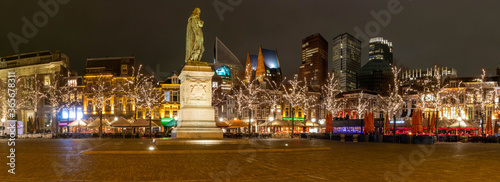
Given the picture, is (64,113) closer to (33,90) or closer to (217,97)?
(33,90)

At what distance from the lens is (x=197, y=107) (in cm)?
2116

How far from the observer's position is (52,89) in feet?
206

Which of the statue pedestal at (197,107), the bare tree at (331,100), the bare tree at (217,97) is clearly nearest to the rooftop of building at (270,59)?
the bare tree at (331,100)

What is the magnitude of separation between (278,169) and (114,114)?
2332 inches

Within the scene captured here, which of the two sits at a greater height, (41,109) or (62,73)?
(62,73)

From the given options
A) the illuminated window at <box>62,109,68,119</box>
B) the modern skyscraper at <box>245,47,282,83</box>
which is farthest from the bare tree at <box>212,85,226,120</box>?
the modern skyscraper at <box>245,47,282,83</box>

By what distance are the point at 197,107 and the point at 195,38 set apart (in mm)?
4117

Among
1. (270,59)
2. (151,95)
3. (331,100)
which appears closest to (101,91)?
(151,95)

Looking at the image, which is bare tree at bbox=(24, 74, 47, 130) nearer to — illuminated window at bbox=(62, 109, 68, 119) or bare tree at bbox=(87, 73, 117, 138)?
illuminated window at bbox=(62, 109, 68, 119)

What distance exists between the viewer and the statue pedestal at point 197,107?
68.3ft

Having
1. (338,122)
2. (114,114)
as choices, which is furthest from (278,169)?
(114,114)

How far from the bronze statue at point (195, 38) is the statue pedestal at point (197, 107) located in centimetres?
103

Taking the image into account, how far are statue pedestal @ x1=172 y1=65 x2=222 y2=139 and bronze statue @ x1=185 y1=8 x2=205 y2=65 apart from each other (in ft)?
3.38

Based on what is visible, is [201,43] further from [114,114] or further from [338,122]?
[114,114]
